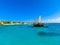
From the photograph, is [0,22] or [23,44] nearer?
[23,44]

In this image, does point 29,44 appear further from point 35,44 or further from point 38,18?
point 38,18

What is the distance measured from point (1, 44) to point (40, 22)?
20.4m

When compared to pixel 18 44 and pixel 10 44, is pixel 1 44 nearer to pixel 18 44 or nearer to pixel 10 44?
pixel 10 44

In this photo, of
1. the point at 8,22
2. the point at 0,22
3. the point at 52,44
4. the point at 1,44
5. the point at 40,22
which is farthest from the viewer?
the point at 8,22

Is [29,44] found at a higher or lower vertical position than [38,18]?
lower

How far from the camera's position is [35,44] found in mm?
6773

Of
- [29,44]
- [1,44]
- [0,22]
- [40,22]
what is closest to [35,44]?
[29,44]

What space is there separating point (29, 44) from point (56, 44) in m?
1.97

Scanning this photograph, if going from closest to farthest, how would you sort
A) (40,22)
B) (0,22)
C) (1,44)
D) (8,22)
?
(1,44)
(40,22)
(0,22)
(8,22)

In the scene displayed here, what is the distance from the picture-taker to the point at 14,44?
6.83 m

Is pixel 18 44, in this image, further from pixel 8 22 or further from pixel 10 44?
pixel 8 22

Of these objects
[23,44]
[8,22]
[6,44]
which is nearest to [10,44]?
[6,44]

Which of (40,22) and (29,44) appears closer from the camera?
(29,44)

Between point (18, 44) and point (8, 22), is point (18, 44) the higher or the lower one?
the lower one
